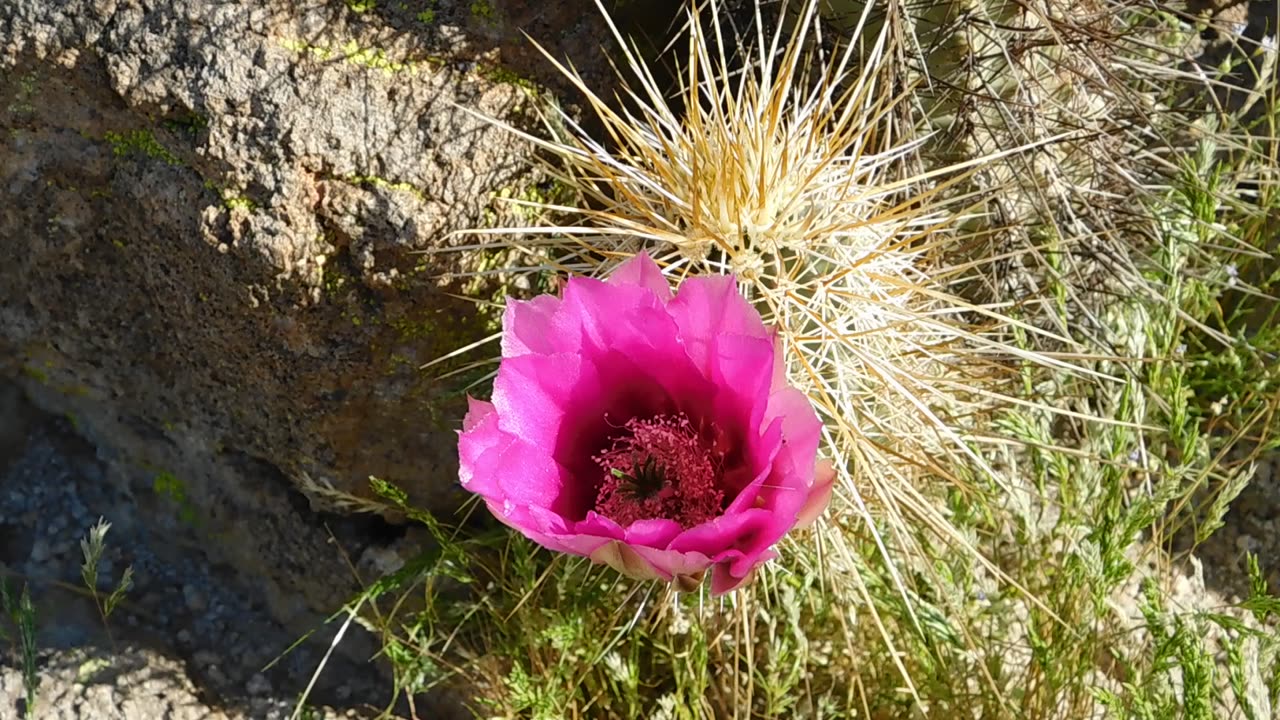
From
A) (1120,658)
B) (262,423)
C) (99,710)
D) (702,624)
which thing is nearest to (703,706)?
(702,624)

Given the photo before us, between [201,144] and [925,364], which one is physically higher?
[201,144]

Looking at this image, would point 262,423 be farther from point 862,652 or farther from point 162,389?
point 862,652

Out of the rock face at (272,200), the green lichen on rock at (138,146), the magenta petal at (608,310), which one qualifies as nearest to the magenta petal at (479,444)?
the magenta petal at (608,310)

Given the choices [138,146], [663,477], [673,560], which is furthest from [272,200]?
[673,560]

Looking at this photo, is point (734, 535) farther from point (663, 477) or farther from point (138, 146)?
point (138, 146)

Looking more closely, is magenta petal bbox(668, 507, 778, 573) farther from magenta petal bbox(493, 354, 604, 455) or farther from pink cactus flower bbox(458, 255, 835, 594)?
magenta petal bbox(493, 354, 604, 455)

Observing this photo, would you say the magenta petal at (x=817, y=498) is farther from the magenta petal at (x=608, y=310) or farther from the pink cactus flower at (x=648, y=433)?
the magenta petal at (x=608, y=310)
